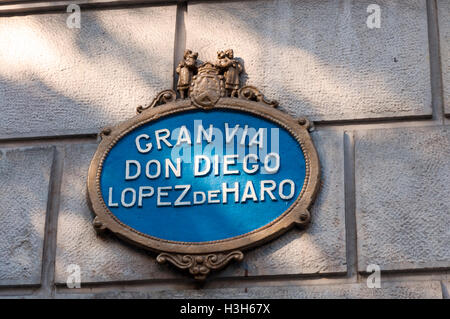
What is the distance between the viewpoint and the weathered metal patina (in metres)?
5.70

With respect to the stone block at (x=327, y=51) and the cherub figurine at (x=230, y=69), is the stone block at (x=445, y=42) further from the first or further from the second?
the cherub figurine at (x=230, y=69)

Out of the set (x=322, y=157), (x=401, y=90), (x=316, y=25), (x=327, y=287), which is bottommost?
(x=327, y=287)

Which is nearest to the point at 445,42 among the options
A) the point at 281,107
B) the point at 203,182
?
the point at 281,107

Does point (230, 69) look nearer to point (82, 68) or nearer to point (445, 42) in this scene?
point (82, 68)

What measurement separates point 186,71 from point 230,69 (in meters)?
0.23

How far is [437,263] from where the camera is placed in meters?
5.54

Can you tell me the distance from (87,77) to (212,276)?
135 cm

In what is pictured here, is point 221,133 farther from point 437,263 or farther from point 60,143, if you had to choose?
point 437,263

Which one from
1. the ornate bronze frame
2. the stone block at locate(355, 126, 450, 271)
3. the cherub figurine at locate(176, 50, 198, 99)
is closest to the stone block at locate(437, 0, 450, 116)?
the stone block at locate(355, 126, 450, 271)

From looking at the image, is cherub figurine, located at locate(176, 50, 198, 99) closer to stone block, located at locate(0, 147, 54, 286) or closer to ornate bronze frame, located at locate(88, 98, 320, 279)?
ornate bronze frame, located at locate(88, 98, 320, 279)

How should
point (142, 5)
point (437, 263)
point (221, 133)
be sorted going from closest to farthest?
1. point (437, 263)
2. point (221, 133)
3. point (142, 5)

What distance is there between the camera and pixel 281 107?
6.06m

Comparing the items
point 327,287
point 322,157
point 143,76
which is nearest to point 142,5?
point 143,76

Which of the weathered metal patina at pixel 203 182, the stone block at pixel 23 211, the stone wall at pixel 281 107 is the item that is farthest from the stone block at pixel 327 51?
the stone block at pixel 23 211
